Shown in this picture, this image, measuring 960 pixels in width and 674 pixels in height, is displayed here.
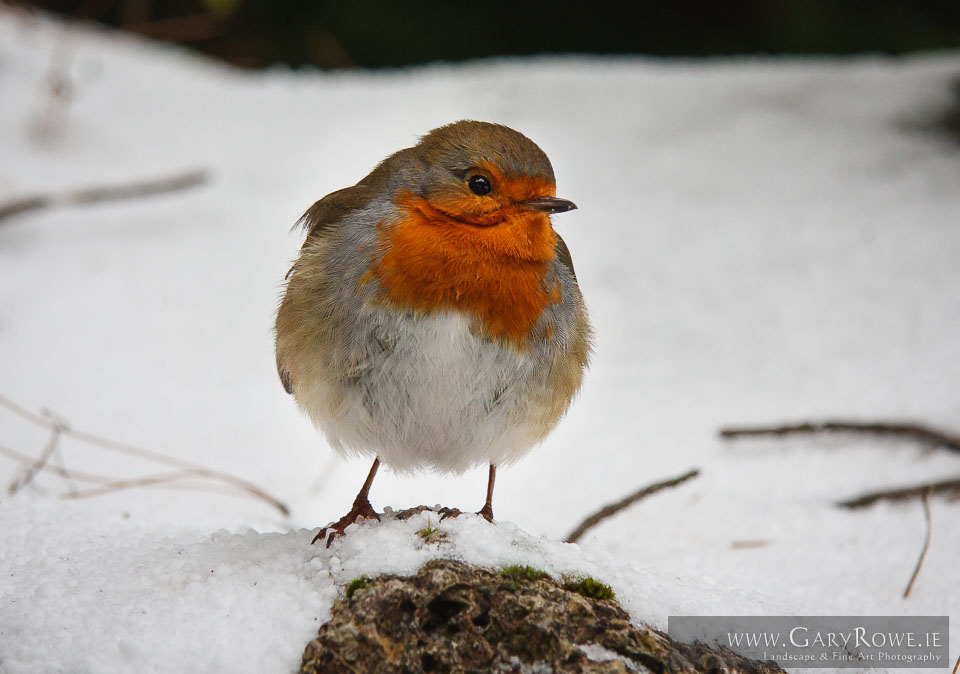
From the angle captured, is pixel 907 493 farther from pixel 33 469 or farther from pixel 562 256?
pixel 33 469

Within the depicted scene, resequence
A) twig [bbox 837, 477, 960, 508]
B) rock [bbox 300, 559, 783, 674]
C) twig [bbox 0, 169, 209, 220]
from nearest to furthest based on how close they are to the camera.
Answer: rock [bbox 300, 559, 783, 674], twig [bbox 837, 477, 960, 508], twig [bbox 0, 169, 209, 220]

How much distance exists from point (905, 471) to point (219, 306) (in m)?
2.89

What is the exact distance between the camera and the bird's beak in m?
2.26

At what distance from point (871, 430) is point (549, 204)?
1.60 m

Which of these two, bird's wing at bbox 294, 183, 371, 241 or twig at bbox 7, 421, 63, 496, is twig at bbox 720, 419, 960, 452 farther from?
twig at bbox 7, 421, 63, 496

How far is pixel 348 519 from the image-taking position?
2229 mm

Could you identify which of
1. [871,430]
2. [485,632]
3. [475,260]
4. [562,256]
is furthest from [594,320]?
[485,632]

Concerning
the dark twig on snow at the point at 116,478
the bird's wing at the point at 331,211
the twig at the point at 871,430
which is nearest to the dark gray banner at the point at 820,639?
the twig at the point at 871,430

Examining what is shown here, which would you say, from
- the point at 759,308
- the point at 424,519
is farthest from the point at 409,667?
the point at 759,308

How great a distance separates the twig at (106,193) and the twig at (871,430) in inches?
114

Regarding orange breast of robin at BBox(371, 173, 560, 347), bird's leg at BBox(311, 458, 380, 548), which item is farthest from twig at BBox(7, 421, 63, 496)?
orange breast of robin at BBox(371, 173, 560, 347)

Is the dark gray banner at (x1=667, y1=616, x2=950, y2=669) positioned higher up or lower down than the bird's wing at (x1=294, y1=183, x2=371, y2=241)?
lower down

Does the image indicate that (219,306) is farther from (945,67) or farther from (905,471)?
(945,67)

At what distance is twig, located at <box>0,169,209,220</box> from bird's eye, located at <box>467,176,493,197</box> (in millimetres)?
2696
